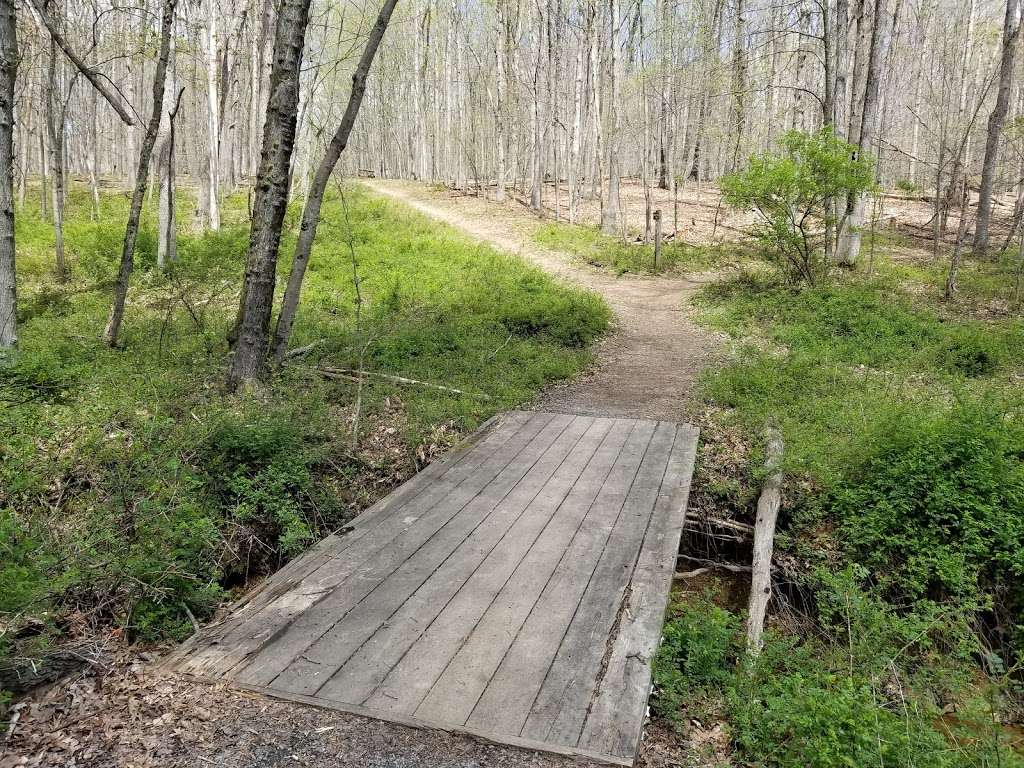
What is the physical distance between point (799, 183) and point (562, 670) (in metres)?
11.6

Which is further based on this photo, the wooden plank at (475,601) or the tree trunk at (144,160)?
the tree trunk at (144,160)

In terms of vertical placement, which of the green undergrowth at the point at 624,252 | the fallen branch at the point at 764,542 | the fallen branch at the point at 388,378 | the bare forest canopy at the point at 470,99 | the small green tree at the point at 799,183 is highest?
the bare forest canopy at the point at 470,99

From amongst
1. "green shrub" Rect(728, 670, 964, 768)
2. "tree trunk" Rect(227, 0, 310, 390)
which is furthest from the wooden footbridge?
"tree trunk" Rect(227, 0, 310, 390)

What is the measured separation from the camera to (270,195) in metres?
6.62

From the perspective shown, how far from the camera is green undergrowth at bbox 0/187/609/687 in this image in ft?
11.9

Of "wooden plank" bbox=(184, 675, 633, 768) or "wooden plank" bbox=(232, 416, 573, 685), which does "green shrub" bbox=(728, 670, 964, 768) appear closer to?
"wooden plank" bbox=(184, 675, 633, 768)

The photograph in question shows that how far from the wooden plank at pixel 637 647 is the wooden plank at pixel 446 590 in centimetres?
78

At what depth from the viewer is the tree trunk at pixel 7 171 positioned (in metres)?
7.00

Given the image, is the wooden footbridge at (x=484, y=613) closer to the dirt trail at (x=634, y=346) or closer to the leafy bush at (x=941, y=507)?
the leafy bush at (x=941, y=507)

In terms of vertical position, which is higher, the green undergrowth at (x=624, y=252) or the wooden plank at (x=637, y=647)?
the green undergrowth at (x=624, y=252)

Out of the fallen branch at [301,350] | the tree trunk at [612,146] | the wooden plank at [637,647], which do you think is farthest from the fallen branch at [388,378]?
the tree trunk at [612,146]

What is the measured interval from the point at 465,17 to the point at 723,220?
22223 millimetres

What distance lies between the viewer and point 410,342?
9.46 metres

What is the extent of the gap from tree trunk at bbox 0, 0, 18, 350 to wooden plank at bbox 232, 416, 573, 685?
5392mm
